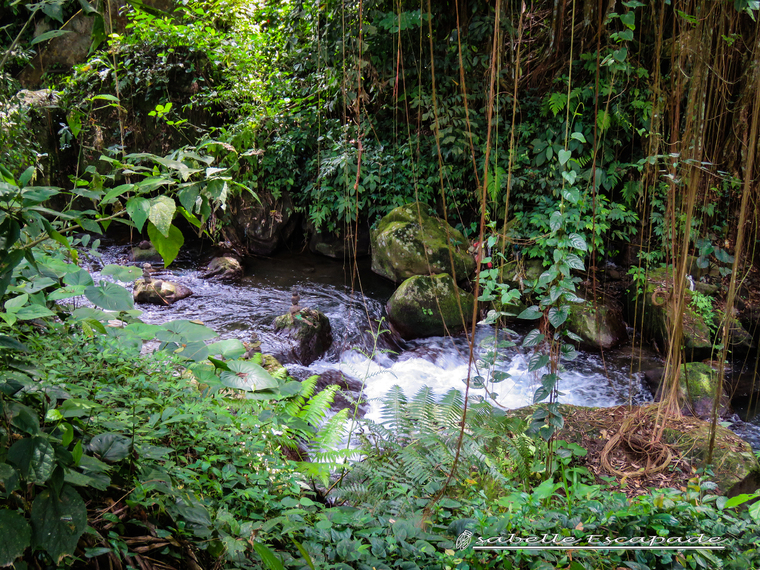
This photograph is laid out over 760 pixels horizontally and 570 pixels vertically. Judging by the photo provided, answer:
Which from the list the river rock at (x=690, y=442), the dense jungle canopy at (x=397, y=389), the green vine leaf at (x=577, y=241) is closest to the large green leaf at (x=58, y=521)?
the dense jungle canopy at (x=397, y=389)

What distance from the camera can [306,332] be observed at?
484 centimetres

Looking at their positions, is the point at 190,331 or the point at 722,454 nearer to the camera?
the point at 190,331

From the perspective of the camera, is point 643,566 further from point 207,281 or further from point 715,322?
point 207,281

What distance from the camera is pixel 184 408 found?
1782 millimetres

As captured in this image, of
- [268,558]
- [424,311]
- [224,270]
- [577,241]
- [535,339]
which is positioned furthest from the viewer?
[224,270]

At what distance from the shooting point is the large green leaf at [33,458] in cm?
77

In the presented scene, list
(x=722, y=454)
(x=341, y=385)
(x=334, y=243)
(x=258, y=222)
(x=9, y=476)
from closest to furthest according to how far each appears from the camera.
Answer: (x=9, y=476)
(x=722, y=454)
(x=341, y=385)
(x=258, y=222)
(x=334, y=243)

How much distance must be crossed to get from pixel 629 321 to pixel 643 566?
16.1ft

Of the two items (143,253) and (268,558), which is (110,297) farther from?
(143,253)

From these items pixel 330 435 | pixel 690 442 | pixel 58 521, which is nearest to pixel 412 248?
pixel 330 435

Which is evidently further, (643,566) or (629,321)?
(629,321)

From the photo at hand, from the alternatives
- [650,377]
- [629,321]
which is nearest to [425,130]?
[629,321]

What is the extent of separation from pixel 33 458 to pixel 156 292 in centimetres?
514

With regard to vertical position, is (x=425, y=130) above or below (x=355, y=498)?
above
